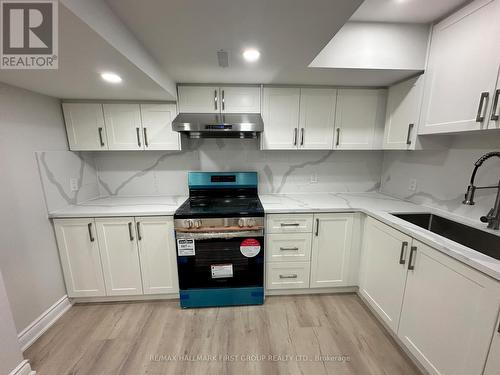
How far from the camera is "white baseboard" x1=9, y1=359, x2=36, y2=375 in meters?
1.23

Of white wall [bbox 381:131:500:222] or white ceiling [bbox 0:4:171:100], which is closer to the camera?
white ceiling [bbox 0:4:171:100]

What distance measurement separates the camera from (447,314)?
1.10 meters

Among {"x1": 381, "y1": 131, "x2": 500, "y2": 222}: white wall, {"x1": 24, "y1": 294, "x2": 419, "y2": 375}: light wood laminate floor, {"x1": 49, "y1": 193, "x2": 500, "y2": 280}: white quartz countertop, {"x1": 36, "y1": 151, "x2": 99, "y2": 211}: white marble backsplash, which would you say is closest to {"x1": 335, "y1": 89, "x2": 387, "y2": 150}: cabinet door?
{"x1": 381, "y1": 131, "x2": 500, "y2": 222}: white wall

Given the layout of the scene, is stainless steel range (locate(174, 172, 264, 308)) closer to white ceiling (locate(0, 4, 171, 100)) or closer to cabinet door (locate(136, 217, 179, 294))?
cabinet door (locate(136, 217, 179, 294))

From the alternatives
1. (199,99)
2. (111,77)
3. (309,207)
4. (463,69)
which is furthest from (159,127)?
(463,69)

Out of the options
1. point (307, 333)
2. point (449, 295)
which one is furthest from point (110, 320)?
point (449, 295)

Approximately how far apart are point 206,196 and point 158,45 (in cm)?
141

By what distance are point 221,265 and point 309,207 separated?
0.97m

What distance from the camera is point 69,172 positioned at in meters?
→ 1.93

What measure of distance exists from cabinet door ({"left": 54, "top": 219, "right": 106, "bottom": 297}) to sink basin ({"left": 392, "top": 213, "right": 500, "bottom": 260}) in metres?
2.72

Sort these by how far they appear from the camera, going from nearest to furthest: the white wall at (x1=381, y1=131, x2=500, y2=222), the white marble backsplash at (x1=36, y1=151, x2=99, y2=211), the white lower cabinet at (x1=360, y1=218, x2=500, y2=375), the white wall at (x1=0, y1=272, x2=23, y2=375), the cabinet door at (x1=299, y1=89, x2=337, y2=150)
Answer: the white lower cabinet at (x1=360, y1=218, x2=500, y2=375), the white wall at (x1=0, y1=272, x2=23, y2=375), the white wall at (x1=381, y1=131, x2=500, y2=222), the white marble backsplash at (x1=36, y1=151, x2=99, y2=211), the cabinet door at (x1=299, y1=89, x2=337, y2=150)

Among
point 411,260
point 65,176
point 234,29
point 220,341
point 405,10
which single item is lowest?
point 220,341

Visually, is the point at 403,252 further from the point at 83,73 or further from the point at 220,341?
the point at 83,73

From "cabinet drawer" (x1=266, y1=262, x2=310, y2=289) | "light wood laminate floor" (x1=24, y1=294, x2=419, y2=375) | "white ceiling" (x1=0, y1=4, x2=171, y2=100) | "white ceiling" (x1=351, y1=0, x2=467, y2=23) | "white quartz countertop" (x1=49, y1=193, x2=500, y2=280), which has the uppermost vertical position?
"white ceiling" (x1=351, y1=0, x2=467, y2=23)
